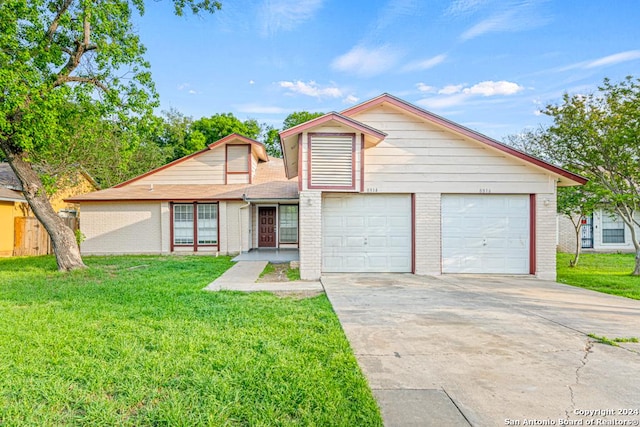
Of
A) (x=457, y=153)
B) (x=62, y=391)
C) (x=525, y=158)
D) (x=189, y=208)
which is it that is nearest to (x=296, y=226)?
(x=189, y=208)

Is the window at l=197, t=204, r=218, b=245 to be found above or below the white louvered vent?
below

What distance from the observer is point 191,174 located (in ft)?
56.2

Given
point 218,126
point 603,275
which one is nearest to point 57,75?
point 603,275

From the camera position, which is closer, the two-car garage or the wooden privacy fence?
the two-car garage

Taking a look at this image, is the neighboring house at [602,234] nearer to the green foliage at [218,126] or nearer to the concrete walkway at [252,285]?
the concrete walkway at [252,285]

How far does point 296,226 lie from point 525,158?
421 inches

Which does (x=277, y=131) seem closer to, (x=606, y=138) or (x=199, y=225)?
(x=199, y=225)

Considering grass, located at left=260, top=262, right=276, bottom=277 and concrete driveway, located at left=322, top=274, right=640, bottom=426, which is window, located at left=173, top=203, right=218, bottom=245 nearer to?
grass, located at left=260, top=262, right=276, bottom=277

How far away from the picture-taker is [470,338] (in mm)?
4531

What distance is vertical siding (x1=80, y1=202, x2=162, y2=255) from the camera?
51.3ft

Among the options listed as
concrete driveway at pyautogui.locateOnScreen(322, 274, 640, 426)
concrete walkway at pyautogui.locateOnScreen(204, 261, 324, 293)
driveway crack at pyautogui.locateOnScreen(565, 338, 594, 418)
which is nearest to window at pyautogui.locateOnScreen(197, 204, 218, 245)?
concrete walkway at pyautogui.locateOnScreen(204, 261, 324, 293)

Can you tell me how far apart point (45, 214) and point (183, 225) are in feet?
19.1

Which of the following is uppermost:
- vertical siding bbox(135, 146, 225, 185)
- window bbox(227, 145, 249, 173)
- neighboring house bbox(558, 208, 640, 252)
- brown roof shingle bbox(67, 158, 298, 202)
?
window bbox(227, 145, 249, 173)

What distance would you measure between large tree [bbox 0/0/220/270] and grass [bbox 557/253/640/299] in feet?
44.0
